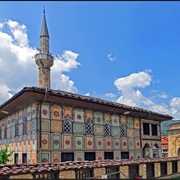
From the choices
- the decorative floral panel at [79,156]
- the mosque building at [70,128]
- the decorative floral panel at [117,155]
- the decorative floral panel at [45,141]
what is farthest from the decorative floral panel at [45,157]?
the decorative floral panel at [117,155]

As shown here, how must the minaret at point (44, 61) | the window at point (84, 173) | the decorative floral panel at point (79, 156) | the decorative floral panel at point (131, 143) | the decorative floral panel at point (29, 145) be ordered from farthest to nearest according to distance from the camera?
1. the minaret at point (44, 61)
2. the decorative floral panel at point (131, 143)
3. the decorative floral panel at point (79, 156)
4. the decorative floral panel at point (29, 145)
5. the window at point (84, 173)

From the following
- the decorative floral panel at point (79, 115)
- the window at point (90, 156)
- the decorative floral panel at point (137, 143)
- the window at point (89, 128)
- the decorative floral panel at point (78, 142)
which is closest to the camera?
the decorative floral panel at point (78, 142)

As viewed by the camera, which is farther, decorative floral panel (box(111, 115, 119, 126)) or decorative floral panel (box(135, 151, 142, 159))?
decorative floral panel (box(135, 151, 142, 159))

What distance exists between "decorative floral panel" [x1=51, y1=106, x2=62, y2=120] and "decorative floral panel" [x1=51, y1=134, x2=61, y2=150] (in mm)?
907

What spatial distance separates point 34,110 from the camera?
39.6 ft

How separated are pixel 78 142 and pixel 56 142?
1.45m

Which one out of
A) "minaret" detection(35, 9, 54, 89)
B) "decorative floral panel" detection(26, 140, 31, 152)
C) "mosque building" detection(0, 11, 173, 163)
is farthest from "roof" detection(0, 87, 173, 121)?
"minaret" detection(35, 9, 54, 89)

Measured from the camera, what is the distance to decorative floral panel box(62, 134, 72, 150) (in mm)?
12594

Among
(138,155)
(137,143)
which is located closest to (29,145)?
(137,143)

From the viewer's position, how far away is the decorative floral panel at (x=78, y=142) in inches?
515


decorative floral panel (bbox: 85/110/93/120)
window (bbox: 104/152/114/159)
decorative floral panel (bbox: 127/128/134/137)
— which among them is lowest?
window (bbox: 104/152/114/159)

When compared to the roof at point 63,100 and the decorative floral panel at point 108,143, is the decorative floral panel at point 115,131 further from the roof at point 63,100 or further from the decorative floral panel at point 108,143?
the roof at point 63,100

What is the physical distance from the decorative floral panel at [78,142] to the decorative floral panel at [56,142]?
1015 mm

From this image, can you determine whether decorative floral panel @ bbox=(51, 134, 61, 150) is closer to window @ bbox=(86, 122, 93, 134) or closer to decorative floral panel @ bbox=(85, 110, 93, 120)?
window @ bbox=(86, 122, 93, 134)
